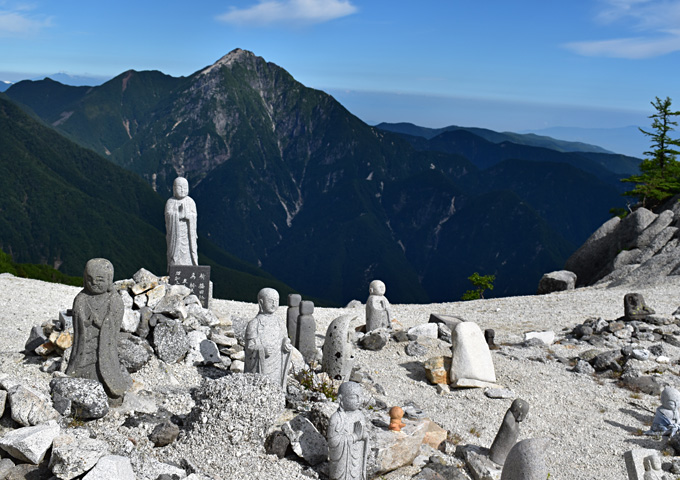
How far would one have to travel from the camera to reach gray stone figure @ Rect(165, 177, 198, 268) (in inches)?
774

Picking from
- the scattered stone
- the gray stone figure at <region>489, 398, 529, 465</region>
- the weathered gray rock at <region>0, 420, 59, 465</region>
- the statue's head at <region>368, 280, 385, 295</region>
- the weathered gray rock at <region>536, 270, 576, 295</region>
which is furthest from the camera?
the weathered gray rock at <region>536, 270, 576, 295</region>

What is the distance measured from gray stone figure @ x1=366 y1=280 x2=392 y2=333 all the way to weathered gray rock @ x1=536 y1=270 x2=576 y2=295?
52.1 feet

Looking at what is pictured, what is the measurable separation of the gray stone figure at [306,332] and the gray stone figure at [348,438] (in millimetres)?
6754

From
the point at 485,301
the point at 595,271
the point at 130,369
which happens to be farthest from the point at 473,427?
the point at 595,271

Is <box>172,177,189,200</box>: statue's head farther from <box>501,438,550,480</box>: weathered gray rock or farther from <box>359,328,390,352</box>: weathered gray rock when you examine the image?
<box>501,438,550,480</box>: weathered gray rock

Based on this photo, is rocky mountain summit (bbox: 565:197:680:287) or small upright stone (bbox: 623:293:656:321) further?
rocky mountain summit (bbox: 565:197:680:287)

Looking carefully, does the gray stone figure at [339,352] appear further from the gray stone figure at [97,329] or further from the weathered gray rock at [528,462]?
the weathered gray rock at [528,462]

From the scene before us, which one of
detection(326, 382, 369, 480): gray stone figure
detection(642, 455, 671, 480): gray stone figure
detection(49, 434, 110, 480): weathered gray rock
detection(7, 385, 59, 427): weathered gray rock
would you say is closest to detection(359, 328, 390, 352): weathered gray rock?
detection(326, 382, 369, 480): gray stone figure

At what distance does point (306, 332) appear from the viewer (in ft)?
51.1

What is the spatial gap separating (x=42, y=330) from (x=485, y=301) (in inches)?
747

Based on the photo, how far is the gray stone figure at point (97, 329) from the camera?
9805 millimetres

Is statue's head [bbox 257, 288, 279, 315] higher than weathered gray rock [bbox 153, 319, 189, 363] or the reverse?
A: higher

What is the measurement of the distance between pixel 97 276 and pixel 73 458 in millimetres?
3215

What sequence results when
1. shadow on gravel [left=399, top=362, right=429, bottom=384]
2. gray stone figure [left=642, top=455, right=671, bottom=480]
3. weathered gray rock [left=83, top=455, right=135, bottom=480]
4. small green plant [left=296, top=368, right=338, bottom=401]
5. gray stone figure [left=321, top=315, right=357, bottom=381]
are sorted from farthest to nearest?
shadow on gravel [left=399, top=362, right=429, bottom=384] < gray stone figure [left=321, top=315, right=357, bottom=381] < small green plant [left=296, top=368, right=338, bottom=401] < gray stone figure [left=642, top=455, right=671, bottom=480] < weathered gray rock [left=83, top=455, right=135, bottom=480]
